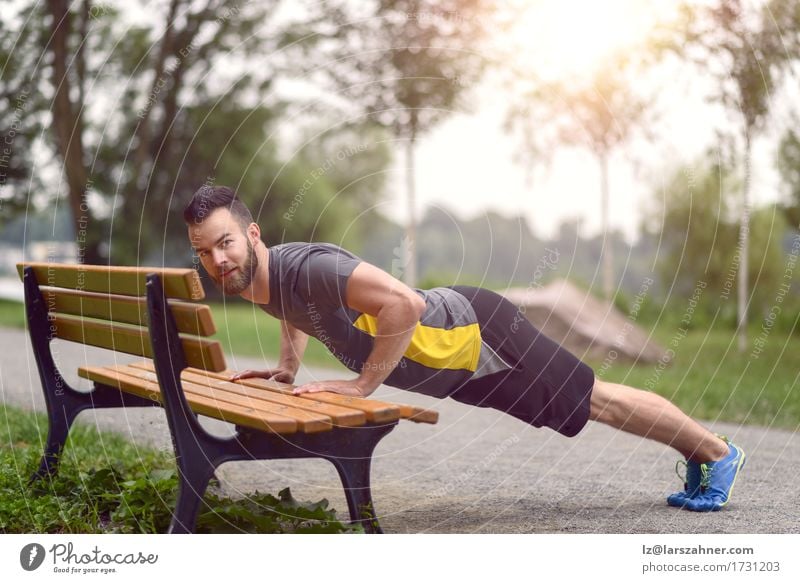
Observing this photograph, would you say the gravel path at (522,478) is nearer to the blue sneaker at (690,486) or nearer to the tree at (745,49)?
the blue sneaker at (690,486)

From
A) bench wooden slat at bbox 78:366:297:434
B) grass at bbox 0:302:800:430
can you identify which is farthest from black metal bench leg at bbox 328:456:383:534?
grass at bbox 0:302:800:430

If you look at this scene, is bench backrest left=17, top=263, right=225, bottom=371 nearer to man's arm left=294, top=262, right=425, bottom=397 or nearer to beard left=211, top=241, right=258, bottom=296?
beard left=211, top=241, right=258, bottom=296

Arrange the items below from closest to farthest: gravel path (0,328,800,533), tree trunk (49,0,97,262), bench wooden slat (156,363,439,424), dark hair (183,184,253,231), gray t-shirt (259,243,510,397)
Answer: bench wooden slat (156,363,439,424), dark hair (183,184,253,231), gray t-shirt (259,243,510,397), gravel path (0,328,800,533), tree trunk (49,0,97,262)

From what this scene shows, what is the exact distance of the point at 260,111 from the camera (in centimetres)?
1238

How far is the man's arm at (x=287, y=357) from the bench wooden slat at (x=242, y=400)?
0.24 m

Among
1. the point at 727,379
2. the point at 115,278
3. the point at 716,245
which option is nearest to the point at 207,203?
the point at 115,278

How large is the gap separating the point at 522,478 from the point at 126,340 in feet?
6.27

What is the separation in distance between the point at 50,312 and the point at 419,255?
132 inches

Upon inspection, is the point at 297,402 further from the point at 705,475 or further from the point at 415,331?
the point at 705,475

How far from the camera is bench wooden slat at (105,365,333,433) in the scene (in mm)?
2779

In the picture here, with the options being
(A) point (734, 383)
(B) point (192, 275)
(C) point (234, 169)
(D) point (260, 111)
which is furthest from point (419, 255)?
(C) point (234, 169)

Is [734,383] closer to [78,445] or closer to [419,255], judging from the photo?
[419,255]

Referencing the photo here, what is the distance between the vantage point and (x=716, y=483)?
12.5ft

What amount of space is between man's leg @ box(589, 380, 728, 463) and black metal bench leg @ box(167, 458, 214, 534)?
4.74 ft
